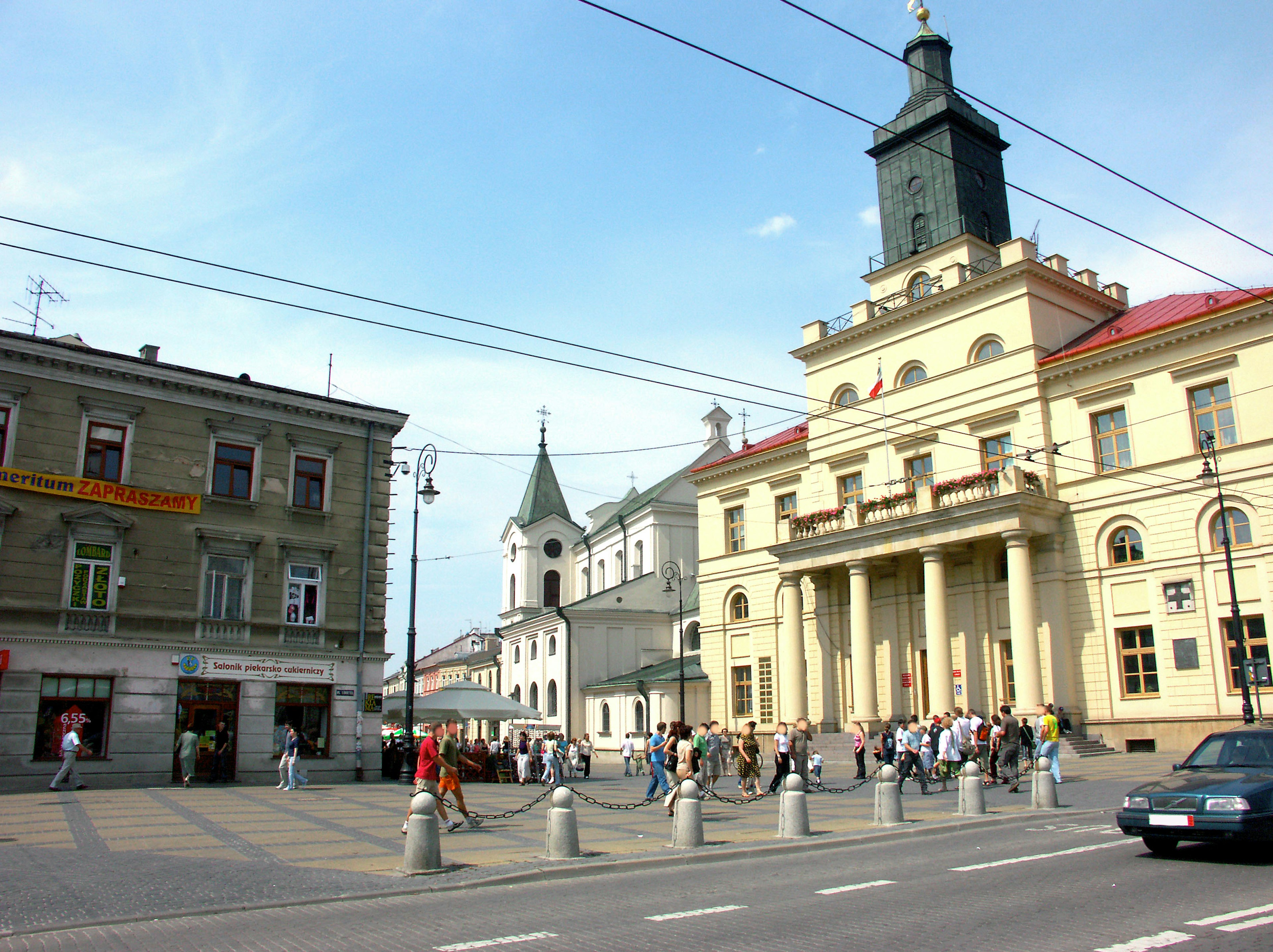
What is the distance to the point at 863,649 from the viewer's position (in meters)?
34.8

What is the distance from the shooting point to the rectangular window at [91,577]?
970 inches

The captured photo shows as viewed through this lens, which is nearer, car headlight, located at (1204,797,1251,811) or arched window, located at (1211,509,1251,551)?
car headlight, located at (1204,797,1251,811)

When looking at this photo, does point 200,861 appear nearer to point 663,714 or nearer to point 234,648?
point 234,648

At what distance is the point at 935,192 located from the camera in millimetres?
39094

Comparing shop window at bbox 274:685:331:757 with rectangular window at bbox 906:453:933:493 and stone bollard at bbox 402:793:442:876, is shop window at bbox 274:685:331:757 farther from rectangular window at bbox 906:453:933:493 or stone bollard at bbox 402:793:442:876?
rectangular window at bbox 906:453:933:493

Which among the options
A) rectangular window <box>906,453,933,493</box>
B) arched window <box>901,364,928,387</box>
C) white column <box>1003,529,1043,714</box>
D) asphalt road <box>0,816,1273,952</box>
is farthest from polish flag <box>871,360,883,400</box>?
asphalt road <box>0,816,1273,952</box>

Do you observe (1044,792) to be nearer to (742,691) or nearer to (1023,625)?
(1023,625)

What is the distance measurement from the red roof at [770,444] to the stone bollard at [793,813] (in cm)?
→ 2806

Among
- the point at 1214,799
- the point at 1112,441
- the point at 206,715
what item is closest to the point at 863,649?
the point at 1112,441

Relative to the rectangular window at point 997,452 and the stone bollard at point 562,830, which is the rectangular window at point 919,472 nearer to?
the rectangular window at point 997,452

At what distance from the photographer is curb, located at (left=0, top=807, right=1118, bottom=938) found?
29.3 ft

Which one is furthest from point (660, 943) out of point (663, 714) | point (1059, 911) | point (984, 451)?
point (663, 714)

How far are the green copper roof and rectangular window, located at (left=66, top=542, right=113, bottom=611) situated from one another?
144 feet

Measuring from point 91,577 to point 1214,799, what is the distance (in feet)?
81.7
